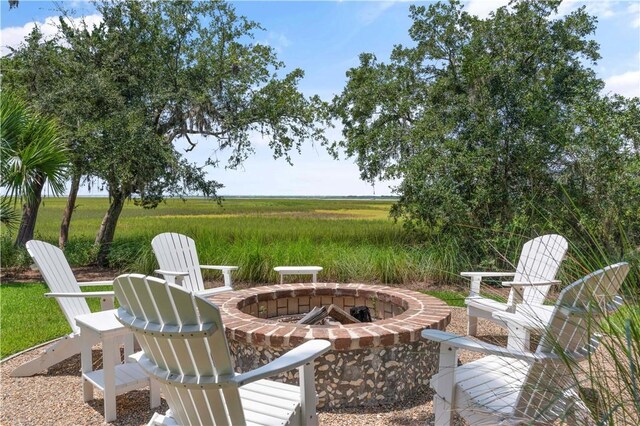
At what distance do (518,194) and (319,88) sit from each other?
210 inches

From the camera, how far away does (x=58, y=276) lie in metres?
Answer: 3.86

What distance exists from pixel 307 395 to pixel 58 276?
8.90 feet

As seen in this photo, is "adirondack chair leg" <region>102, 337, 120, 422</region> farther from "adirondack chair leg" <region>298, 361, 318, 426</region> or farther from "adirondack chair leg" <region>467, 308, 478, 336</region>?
"adirondack chair leg" <region>467, 308, 478, 336</region>

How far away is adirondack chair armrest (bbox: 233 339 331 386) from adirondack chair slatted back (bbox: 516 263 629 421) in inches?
36.0

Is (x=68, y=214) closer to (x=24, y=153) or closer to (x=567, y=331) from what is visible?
(x=24, y=153)

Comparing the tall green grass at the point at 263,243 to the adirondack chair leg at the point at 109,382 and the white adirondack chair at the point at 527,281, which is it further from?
the adirondack chair leg at the point at 109,382

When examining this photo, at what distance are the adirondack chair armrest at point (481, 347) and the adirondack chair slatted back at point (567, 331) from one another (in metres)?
0.05

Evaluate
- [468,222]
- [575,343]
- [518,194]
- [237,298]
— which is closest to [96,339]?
[237,298]

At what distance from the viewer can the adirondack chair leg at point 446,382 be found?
2441 mm

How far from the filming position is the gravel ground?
9.77ft

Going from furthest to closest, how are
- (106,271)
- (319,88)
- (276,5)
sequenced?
(319,88), (106,271), (276,5)

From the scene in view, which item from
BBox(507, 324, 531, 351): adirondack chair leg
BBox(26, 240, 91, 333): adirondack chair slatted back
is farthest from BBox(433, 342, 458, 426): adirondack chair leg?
BBox(26, 240, 91, 333): adirondack chair slatted back

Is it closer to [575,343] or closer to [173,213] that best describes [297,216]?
[173,213]

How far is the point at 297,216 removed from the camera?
13.9 metres
